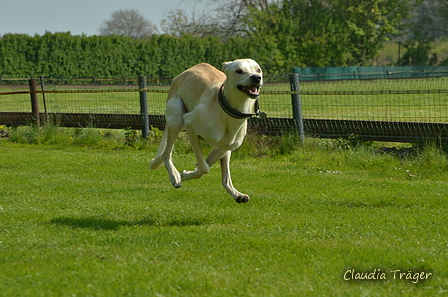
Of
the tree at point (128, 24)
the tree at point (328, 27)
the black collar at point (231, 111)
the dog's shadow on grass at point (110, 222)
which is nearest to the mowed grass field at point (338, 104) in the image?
the black collar at point (231, 111)

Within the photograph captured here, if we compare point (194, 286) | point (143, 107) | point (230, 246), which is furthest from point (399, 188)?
point (143, 107)

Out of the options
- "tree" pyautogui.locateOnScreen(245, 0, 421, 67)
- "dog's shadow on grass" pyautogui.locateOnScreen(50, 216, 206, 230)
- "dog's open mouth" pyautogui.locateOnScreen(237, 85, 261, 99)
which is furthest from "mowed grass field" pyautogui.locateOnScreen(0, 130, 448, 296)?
"tree" pyautogui.locateOnScreen(245, 0, 421, 67)

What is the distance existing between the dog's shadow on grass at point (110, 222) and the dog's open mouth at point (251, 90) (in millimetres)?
1379

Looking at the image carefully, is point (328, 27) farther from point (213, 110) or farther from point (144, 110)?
point (213, 110)

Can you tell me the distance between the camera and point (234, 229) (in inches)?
216

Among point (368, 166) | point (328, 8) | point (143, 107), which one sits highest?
point (328, 8)

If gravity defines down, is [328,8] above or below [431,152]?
above

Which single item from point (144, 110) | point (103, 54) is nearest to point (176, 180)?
point (144, 110)

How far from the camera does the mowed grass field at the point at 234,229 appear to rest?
3918 mm

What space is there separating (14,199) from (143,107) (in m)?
6.03

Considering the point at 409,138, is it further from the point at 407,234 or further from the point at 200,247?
the point at 200,247

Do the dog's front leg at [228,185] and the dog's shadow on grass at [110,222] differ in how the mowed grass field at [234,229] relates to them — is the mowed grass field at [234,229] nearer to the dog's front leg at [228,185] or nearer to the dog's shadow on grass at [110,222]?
the dog's shadow on grass at [110,222]

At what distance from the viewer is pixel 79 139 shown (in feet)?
42.1

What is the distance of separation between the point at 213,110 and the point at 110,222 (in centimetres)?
151
